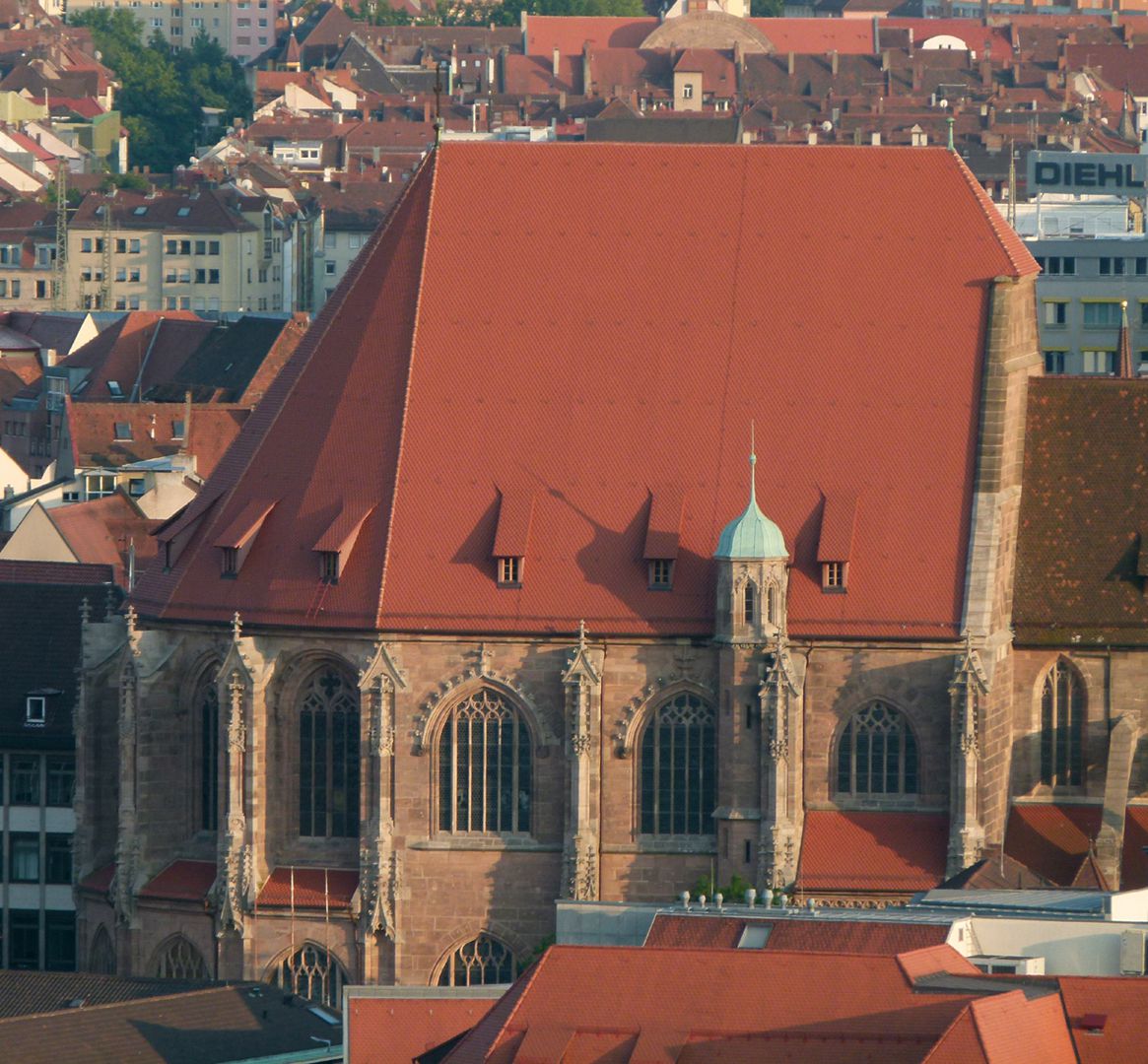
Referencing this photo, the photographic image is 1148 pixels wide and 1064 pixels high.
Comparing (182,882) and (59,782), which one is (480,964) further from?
(59,782)

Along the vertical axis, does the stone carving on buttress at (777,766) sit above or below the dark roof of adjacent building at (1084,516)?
below

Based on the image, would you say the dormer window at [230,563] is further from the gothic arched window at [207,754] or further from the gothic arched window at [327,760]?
the gothic arched window at [327,760]

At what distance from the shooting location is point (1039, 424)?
433 ft

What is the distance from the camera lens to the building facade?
12675 cm

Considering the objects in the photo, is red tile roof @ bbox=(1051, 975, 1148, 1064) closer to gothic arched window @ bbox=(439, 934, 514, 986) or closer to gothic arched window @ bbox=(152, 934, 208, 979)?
gothic arched window @ bbox=(439, 934, 514, 986)

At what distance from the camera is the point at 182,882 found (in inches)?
5098

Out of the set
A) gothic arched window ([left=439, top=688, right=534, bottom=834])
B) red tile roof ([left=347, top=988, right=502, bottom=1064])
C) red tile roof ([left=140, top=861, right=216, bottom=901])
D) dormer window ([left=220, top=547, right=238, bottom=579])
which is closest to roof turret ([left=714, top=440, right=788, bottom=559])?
gothic arched window ([left=439, top=688, right=534, bottom=834])

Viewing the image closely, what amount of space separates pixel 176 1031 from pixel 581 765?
16661 millimetres

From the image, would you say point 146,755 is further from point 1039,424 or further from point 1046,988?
point 1046,988

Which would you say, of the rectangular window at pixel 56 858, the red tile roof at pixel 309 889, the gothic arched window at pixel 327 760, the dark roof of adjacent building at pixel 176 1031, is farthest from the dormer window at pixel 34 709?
the dark roof of adjacent building at pixel 176 1031

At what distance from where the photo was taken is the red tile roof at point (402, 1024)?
357ft

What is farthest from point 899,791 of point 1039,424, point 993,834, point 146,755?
point 146,755

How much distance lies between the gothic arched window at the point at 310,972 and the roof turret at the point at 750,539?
1387 centimetres

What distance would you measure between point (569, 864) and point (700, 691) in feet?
→ 17.4
